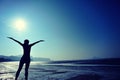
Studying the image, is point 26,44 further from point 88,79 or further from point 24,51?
point 88,79

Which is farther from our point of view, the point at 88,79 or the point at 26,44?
the point at 88,79

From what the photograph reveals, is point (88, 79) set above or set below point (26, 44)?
below

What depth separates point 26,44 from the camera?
430 inches

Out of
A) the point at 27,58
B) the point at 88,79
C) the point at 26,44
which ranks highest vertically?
the point at 26,44

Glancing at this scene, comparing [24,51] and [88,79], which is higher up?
[24,51]

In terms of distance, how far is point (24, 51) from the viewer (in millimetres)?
10977

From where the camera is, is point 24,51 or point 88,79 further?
point 88,79

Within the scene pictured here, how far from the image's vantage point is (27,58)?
10820 millimetres

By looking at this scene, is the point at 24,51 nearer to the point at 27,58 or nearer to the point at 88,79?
the point at 27,58

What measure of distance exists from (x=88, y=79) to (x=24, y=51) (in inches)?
251

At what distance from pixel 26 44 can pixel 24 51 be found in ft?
1.47

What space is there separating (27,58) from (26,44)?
2.75 ft

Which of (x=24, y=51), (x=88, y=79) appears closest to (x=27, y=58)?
(x=24, y=51)

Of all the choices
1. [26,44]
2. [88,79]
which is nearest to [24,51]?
[26,44]
